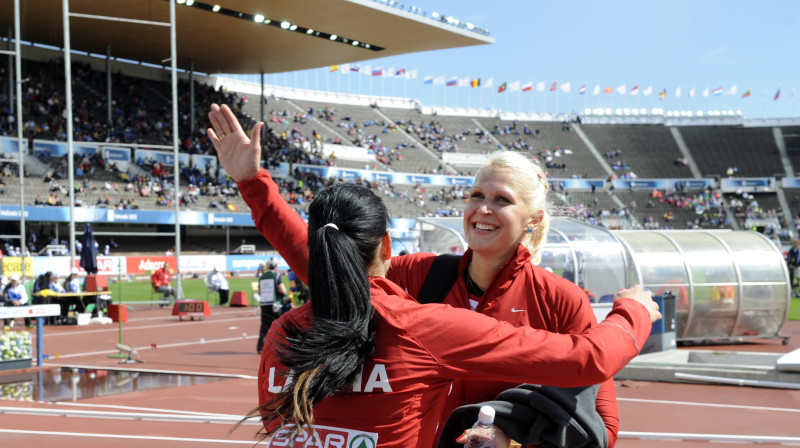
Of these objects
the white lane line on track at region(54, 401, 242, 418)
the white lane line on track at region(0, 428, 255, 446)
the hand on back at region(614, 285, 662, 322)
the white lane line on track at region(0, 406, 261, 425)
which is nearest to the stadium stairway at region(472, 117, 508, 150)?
the white lane line on track at region(54, 401, 242, 418)

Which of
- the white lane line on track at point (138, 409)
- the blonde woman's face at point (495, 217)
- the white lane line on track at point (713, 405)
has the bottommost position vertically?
the white lane line on track at point (713, 405)

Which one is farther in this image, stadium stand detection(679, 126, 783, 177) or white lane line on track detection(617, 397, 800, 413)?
stadium stand detection(679, 126, 783, 177)

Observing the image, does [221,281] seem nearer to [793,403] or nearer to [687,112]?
[793,403]

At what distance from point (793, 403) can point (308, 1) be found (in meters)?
31.9

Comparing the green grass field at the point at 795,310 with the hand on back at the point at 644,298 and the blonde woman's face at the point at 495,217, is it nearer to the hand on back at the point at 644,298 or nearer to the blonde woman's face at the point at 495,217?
the blonde woman's face at the point at 495,217

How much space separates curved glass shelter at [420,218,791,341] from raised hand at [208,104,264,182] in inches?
480

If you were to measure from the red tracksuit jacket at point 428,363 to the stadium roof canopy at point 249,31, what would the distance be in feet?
119

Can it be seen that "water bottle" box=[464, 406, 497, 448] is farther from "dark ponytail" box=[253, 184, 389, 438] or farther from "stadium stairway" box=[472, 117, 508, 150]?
"stadium stairway" box=[472, 117, 508, 150]

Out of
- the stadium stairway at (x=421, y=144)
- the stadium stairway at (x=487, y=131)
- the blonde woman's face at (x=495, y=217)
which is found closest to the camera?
the blonde woman's face at (x=495, y=217)

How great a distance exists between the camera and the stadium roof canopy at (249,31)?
37.8 m

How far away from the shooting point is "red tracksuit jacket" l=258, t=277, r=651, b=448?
211cm

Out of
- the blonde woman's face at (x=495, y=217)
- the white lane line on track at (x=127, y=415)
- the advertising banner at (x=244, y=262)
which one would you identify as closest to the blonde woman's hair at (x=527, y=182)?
the blonde woman's face at (x=495, y=217)

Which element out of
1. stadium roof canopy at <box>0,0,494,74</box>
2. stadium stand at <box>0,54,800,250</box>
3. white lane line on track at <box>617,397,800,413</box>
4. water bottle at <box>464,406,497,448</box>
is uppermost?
stadium roof canopy at <box>0,0,494,74</box>

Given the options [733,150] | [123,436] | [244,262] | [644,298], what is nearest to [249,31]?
[244,262]
